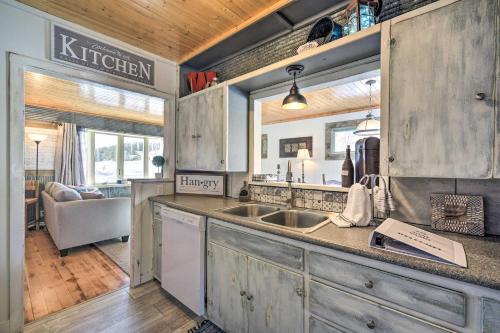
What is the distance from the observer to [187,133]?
2.48 meters

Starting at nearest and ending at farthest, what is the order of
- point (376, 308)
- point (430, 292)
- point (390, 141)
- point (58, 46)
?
point (430, 292) < point (376, 308) < point (390, 141) < point (58, 46)

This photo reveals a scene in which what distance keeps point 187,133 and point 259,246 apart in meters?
1.60

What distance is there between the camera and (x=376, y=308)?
937mm

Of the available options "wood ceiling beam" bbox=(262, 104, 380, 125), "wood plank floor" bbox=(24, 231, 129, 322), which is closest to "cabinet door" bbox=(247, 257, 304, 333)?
"wood plank floor" bbox=(24, 231, 129, 322)

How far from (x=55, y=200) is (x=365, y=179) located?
4111 millimetres

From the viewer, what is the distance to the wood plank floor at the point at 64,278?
6.58 feet

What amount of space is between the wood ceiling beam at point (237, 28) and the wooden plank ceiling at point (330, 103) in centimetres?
100

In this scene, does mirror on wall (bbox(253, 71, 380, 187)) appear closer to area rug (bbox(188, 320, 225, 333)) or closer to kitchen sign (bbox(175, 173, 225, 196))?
kitchen sign (bbox(175, 173, 225, 196))

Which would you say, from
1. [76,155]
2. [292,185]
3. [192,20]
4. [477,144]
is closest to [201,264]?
[292,185]

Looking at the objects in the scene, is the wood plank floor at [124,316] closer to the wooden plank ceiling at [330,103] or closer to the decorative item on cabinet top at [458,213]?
the decorative item on cabinet top at [458,213]

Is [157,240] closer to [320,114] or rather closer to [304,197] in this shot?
[304,197]

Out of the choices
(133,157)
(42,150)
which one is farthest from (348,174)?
(133,157)

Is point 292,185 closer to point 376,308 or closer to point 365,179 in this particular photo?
point 365,179

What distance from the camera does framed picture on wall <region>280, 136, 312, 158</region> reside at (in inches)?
197
